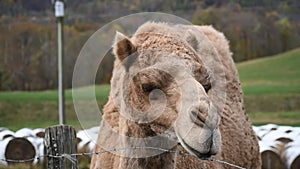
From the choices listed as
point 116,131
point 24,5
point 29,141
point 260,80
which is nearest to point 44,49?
point 24,5

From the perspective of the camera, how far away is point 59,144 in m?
4.29

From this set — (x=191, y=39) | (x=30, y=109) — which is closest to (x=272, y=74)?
(x=30, y=109)

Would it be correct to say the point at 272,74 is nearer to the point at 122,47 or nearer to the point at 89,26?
the point at 89,26

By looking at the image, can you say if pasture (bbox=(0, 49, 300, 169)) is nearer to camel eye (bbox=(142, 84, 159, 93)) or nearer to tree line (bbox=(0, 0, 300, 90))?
tree line (bbox=(0, 0, 300, 90))

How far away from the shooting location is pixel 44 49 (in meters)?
38.7

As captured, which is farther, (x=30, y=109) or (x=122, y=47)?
(x=30, y=109)

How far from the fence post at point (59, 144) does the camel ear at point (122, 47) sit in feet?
2.18

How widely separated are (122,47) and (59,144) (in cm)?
86

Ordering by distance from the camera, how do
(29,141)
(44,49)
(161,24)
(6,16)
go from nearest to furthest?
(161,24) → (29,141) → (44,49) → (6,16)

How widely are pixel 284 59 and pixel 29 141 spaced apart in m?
34.1

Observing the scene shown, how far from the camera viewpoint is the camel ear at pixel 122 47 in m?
4.28

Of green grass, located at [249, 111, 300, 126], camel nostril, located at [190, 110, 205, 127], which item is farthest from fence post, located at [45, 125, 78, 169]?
green grass, located at [249, 111, 300, 126]

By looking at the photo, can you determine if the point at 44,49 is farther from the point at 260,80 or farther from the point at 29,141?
the point at 29,141

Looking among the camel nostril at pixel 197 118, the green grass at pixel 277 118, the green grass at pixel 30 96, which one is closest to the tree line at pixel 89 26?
the green grass at pixel 30 96
